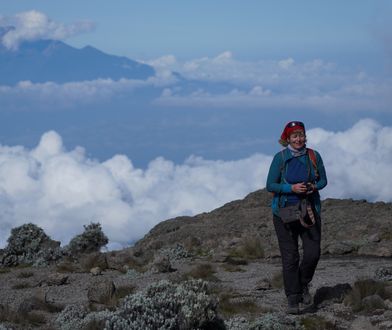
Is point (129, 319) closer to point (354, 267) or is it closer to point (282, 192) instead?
point (282, 192)

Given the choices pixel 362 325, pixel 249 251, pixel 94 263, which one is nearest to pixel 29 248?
pixel 94 263

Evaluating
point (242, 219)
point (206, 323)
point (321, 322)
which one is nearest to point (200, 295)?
point (206, 323)

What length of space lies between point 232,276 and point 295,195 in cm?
483

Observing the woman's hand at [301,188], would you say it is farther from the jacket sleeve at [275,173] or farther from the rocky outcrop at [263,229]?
the rocky outcrop at [263,229]

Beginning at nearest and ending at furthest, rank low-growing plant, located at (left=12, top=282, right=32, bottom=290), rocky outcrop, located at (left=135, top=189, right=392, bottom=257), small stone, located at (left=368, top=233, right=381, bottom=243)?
low-growing plant, located at (left=12, top=282, right=32, bottom=290) → rocky outcrop, located at (left=135, top=189, right=392, bottom=257) → small stone, located at (left=368, top=233, right=381, bottom=243)

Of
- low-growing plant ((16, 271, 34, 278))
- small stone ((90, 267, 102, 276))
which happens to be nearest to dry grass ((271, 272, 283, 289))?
small stone ((90, 267, 102, 276))

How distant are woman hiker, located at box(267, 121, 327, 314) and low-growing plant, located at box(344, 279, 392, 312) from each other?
75cm

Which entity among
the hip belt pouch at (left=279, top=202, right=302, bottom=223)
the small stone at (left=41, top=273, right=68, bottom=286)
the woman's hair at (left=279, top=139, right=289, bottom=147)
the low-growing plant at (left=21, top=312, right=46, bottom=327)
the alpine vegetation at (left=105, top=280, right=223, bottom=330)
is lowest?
the alpine vegetation at (left=105, top=280, right=223, bottom=330)

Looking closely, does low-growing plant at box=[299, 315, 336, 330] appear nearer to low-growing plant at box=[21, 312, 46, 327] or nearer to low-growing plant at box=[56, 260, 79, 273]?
low-growing plant at box=[21, 312, 46, 327]

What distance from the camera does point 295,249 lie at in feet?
30.7

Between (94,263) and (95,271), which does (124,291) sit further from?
(94,263)

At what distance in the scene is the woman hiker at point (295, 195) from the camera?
9.12 metres

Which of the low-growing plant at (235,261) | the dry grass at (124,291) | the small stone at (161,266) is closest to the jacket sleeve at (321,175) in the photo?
the dry grass at (124,291)

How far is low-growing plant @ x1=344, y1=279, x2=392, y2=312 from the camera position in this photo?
9585mm
